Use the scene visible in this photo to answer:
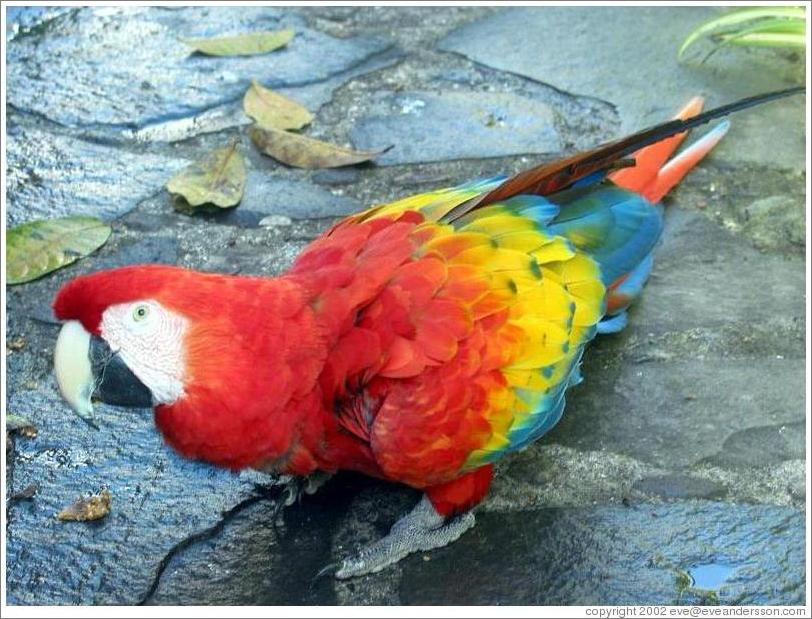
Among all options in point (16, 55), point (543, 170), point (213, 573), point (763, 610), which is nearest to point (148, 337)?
point (213, 573)

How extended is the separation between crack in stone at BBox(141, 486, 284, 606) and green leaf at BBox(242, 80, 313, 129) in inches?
48.9

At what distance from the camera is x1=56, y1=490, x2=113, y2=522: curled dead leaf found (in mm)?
1976

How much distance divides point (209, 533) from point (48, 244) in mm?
984

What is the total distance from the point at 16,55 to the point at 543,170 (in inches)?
78.3

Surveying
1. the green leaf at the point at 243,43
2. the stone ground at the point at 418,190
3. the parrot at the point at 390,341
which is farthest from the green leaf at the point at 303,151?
the parrot at the point at 390,341

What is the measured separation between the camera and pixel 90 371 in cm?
169

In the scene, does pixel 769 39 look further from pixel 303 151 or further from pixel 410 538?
pixel 410 538

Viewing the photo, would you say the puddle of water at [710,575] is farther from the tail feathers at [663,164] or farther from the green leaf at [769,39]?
the green leaf at [769,39]

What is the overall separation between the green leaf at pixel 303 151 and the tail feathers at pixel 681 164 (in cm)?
74

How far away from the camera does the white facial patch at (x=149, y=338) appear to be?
5.41 ft

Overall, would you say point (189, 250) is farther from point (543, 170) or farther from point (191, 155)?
point (543, 170)

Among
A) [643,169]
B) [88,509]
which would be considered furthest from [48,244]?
[643,169]

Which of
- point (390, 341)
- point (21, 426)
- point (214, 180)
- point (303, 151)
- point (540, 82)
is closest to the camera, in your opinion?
point (390, 341)

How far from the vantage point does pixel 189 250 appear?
252 cm
